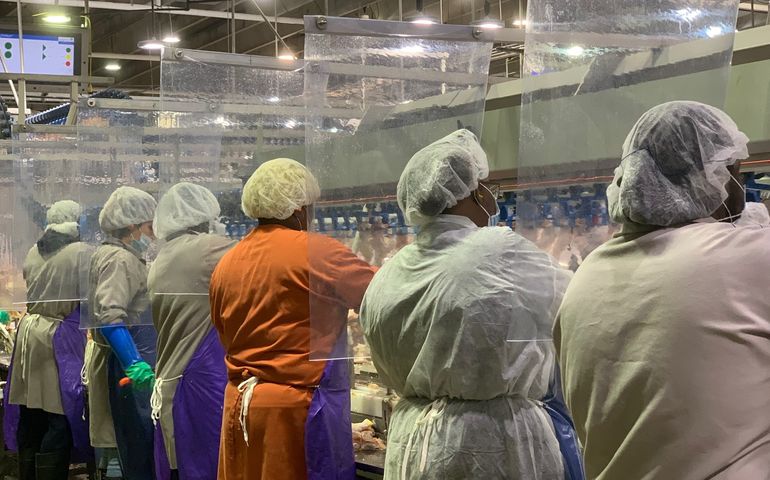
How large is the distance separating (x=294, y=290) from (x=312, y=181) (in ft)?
1.29

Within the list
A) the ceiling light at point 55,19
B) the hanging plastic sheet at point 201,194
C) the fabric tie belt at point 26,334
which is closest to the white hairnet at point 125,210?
the hanging plastic sheet at point 201,194

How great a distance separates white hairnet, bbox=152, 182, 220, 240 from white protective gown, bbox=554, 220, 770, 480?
2333 mm

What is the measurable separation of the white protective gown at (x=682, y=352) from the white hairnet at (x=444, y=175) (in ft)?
2.07

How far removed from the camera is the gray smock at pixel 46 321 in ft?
17.0

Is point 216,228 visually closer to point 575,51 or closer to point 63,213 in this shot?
point 63,213

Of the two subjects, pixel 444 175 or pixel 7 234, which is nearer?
pixel 444 175

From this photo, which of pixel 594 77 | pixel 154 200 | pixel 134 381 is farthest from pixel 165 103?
pixel 594 77

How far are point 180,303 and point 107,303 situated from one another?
0.74m

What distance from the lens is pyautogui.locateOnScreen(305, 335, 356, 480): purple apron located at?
9.77ft

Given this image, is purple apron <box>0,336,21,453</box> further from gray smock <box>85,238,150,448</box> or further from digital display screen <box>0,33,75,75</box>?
digital display screen <box>0,33,75,75</box>

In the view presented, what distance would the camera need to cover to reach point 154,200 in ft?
14.9

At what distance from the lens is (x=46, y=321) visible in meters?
5.27

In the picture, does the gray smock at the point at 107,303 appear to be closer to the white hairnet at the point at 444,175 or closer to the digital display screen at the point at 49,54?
the digital display screen at the point at 49,54

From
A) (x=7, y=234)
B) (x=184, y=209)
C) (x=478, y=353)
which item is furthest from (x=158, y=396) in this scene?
A: (x=7, y=234)
